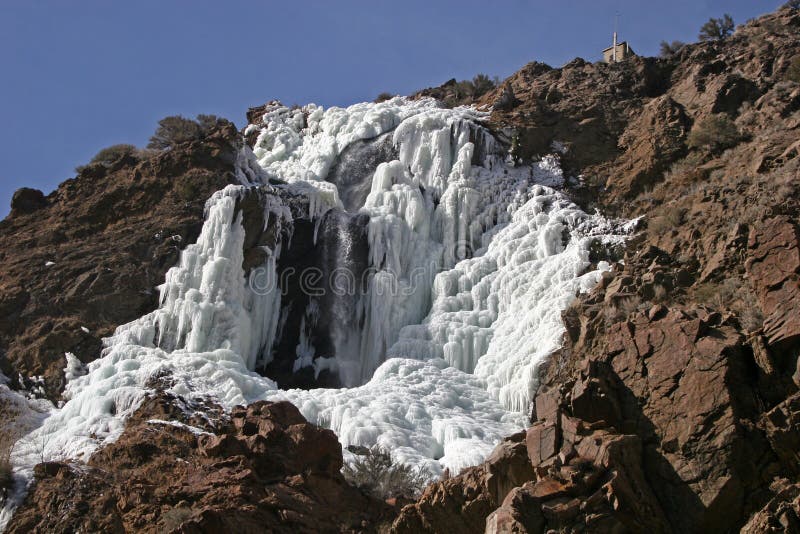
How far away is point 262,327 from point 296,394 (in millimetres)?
4997

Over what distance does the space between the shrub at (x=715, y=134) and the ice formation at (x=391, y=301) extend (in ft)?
14.8

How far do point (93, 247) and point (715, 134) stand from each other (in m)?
19.7

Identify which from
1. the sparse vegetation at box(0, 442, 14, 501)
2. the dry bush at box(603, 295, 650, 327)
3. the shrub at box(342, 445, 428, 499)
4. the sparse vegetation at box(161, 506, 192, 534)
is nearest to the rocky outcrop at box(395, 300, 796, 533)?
the shrub at box(342, 445, 428, 499)

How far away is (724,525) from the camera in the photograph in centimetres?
1340

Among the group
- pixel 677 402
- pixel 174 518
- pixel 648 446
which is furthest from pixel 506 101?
pixel 174 518

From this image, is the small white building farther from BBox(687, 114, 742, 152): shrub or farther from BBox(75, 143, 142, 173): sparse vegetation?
BBox(75, 143, 142, 173): sparse vegetation

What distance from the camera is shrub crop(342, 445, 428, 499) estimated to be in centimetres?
1872

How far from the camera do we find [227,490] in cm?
1623

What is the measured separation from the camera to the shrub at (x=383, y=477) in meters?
18.7

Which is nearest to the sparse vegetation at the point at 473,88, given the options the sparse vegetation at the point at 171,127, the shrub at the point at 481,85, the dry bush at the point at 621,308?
the shrub at the point at 481,85

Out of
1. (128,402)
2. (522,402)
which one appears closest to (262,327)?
(128,402)

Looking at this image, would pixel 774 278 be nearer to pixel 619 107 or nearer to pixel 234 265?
pixel 234 265

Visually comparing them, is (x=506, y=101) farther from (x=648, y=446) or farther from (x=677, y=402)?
(x=648, y=446)

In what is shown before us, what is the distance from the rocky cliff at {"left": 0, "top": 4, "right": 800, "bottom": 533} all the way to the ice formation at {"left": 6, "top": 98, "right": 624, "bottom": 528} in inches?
48.8
